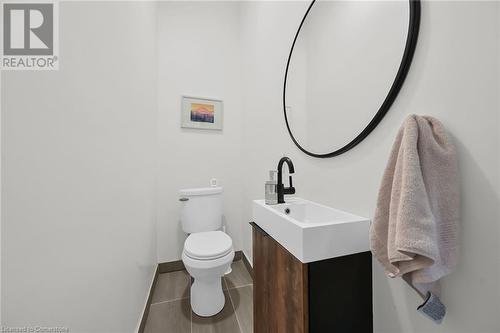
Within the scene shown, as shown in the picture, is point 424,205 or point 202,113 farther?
point 202,113

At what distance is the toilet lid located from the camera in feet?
4.16

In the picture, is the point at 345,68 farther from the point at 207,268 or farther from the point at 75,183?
the point at 207,268

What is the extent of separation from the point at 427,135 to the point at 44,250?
108cm

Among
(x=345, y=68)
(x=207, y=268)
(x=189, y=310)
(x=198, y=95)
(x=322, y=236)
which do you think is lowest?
(x=189, y=310)

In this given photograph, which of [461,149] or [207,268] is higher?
[461,149]

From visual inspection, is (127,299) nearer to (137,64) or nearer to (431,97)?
(137,64)

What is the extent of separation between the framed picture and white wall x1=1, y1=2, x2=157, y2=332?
82 cm

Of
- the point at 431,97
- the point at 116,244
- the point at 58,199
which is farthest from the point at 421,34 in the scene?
the point at 116,244

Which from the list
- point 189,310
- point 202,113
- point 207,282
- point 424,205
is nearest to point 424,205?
point 424,205

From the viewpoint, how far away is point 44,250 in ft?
1.85

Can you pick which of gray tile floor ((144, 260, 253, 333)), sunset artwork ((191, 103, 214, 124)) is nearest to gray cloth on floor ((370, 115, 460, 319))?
gray tile floor ((144, 260, 253, 333))

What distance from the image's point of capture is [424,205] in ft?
1.43

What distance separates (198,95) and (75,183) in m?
1.56

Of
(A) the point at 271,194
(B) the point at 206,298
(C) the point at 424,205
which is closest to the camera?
(C) the point at 424,205
